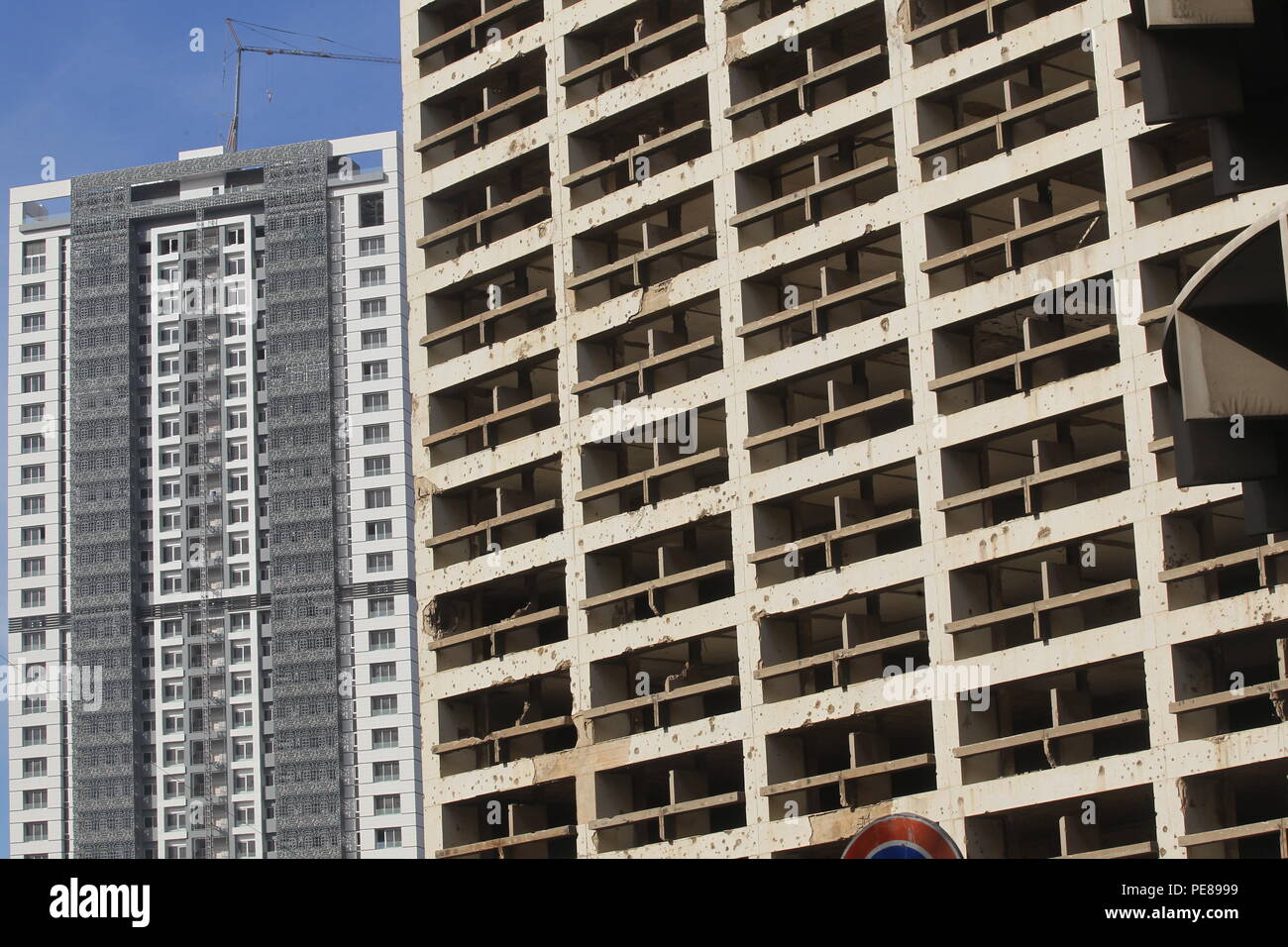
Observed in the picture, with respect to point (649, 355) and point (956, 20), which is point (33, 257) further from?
point (956, 20)

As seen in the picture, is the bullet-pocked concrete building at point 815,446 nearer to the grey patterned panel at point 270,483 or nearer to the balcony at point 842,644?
the balcony at point 842,644

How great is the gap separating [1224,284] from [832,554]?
4433 cm

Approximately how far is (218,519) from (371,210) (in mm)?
22768

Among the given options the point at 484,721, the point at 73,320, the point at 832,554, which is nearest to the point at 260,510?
the point at 73,320

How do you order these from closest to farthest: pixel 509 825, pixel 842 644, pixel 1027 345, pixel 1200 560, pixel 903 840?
pixel 903 840
pixel 1200 560
pixel 1027 345
pixel 842 644
pixel 509 825

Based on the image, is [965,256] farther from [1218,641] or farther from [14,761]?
[14,761]

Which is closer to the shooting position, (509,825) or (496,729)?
(509,825)

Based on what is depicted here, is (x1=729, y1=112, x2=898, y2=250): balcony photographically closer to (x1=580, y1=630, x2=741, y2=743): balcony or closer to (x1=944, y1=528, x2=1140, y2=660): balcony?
(x1=944, y1=528, x2=1140, y2=660): balcony

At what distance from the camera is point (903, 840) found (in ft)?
37.1

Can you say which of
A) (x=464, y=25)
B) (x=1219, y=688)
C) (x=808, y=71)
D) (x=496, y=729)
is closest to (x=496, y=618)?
(x=496, y=729)

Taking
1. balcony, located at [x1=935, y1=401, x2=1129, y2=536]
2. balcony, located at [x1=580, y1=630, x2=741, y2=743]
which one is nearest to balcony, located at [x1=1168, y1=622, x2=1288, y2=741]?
balcony, located at [x1=935, y1=401, x2=1129, y2=536]

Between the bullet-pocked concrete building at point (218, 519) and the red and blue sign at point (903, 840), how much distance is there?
407 feet
